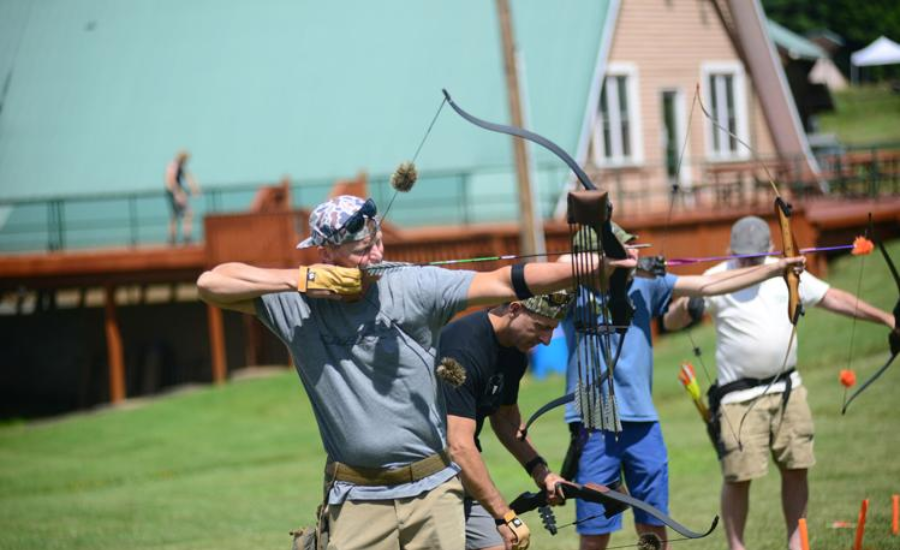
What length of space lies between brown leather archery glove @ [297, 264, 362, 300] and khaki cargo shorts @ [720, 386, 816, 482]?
364 cm

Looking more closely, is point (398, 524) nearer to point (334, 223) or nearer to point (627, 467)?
point (334, 223)

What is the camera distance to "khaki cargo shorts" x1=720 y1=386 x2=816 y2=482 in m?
7.62

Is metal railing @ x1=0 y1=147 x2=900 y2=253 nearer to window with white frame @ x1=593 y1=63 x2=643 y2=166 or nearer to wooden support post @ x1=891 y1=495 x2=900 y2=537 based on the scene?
window with white frame @ x1=593 y1=63 x2=643 y2=166

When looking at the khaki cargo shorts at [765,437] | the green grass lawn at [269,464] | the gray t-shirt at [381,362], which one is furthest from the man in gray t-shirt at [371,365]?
the green grass lawn at [269,464]

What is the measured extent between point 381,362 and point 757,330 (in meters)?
3.42

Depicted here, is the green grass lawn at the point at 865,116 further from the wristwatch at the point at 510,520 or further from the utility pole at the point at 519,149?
the wristwatch at the point at 510,520

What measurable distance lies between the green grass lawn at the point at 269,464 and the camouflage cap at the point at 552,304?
3390 mm

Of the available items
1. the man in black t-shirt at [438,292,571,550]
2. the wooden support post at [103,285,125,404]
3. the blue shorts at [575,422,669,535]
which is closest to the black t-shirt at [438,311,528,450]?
the man in black t-shirt at [438,292,571,550]

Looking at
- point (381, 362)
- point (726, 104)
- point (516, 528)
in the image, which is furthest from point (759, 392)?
point (726, 104)

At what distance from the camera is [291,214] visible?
21156 millimetres

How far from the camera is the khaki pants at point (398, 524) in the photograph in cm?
495

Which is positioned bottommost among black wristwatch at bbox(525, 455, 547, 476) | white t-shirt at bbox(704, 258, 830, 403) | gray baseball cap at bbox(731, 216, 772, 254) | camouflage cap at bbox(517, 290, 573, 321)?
black wristwatch at bbox(525, 455, 547, 476)

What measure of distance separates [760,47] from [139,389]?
14993 millimetres

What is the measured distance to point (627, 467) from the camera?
22.5ft
